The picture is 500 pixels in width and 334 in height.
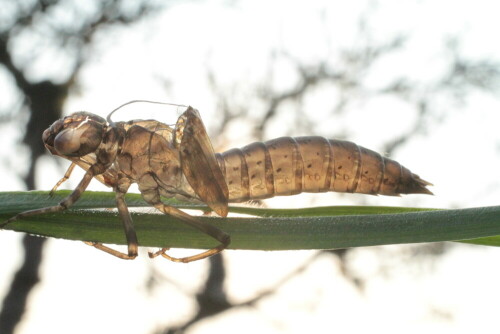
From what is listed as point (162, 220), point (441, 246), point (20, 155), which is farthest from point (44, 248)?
point (162, 220)

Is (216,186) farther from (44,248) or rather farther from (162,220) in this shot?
(44,248)

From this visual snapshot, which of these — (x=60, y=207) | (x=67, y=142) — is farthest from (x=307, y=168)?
(x=60, y=207)

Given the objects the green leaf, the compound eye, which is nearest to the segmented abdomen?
the compound eye

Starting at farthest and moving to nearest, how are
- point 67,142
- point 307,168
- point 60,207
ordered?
point 307,168 < point 67,142 < point 60,207

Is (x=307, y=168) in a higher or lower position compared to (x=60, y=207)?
higher

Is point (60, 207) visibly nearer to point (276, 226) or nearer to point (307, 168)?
point (276, 226)

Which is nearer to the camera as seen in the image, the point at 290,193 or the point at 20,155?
the point at 290,193

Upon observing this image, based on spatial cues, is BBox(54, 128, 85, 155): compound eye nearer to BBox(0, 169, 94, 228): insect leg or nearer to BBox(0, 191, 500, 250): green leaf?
BBox(0, 169, 94, 228): insect leg
